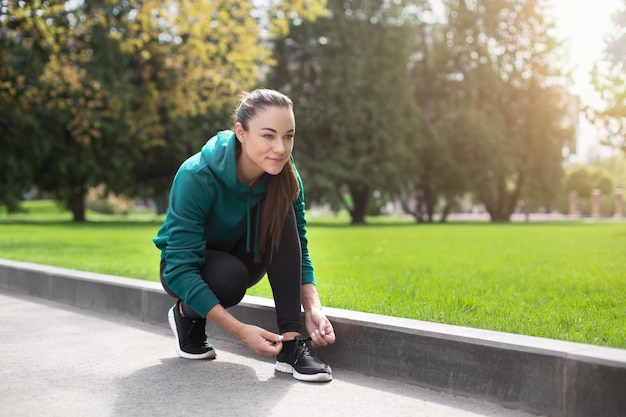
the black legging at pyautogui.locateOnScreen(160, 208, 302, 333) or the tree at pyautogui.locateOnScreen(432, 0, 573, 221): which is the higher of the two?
the tree at pyautogui.locateOnScreen(432, 0, 573, 221)

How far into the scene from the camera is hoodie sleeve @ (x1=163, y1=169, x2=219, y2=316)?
11.2 ft

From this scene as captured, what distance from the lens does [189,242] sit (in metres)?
3.45

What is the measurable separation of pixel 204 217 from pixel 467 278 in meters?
3.66

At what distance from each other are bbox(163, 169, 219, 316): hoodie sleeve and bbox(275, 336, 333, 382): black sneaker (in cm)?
49

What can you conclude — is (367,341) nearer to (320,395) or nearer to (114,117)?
(320,395)

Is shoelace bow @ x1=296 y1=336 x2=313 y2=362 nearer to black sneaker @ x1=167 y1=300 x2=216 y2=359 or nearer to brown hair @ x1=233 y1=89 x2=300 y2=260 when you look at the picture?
brown hair @ x1=233 y1=89 x2=300 y2=260

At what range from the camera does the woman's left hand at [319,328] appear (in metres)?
3.52

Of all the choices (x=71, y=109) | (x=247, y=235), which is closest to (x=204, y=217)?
(x=247, y=235)

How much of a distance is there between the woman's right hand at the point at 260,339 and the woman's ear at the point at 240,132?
3.04 feet

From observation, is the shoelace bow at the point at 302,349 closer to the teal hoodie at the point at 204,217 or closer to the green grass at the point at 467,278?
the teal hoodie at the point at 204,217

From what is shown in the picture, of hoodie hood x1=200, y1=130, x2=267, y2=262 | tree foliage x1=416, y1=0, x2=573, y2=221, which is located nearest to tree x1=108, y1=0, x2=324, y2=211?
tree foliage x1=416, y1=0, x2=573, y2=221

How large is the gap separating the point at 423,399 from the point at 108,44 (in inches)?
918

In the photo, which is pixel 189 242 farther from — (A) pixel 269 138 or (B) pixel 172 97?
(B) pixel 172 97

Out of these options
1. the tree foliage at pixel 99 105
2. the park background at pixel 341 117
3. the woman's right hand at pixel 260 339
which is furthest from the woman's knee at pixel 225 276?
the tree foliage at pixel 99 105
